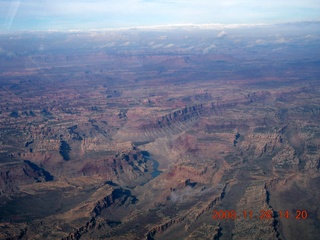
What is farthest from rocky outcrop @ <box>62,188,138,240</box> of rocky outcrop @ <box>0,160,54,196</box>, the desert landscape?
rocky outcrop @ <box>0,160,54,196</box>
